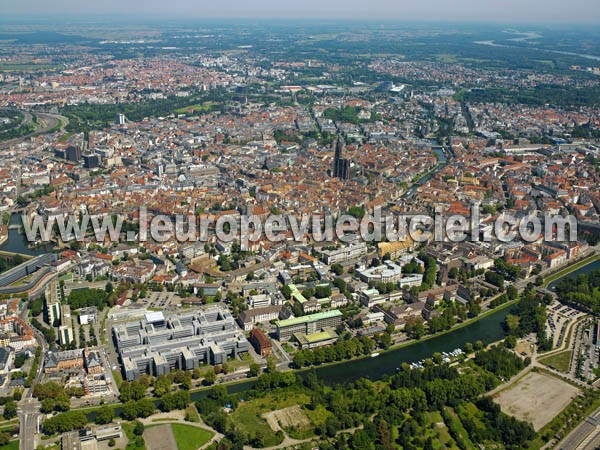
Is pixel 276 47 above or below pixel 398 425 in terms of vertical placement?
above

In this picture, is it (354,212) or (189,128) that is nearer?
(354,212)

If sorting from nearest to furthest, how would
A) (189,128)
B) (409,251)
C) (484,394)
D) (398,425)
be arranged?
(398,425), (484,394), (409,251), (189,128)

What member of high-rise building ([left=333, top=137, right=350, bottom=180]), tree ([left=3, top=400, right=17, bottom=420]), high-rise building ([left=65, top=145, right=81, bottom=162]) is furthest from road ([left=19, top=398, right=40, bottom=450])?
high-rise building ([left=65, top=145, right=81, bottom=162])

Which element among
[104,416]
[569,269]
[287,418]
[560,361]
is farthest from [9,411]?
[569,269]

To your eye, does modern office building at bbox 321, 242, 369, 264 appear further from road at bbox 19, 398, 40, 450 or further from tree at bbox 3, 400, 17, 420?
tree at bbox 3, 400, 17, 420

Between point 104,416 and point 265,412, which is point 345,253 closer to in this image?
point 265,412

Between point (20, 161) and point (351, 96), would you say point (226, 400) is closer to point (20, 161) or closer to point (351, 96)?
point (20, 161)

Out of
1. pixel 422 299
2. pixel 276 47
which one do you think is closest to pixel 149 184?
pixel 422 299
